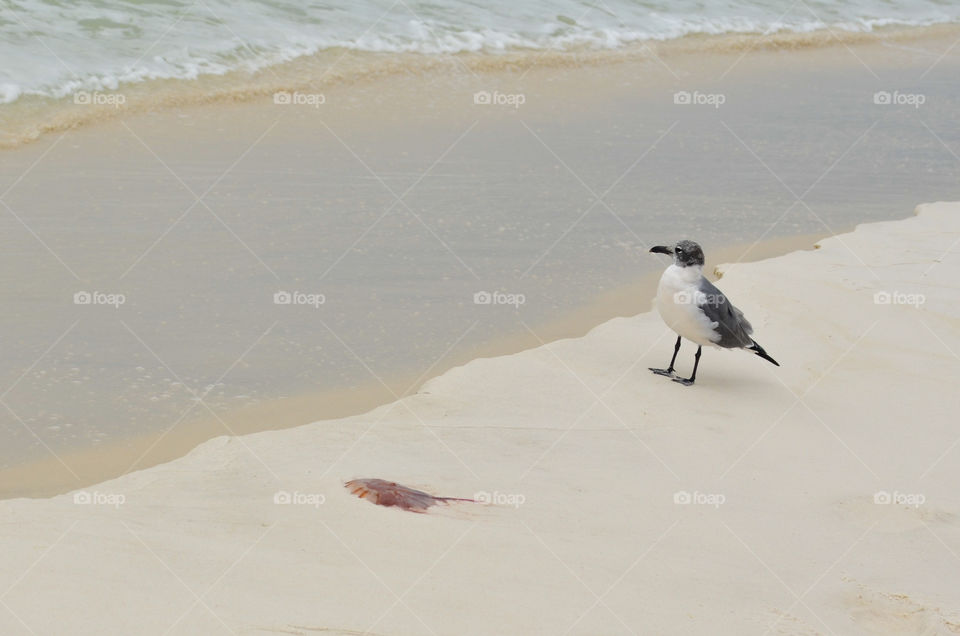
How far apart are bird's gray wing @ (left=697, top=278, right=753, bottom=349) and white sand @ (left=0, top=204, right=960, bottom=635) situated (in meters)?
0.24

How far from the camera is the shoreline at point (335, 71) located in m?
8.66

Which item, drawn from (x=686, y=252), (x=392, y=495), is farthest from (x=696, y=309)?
(x=392, y=495)

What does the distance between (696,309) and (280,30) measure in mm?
7619

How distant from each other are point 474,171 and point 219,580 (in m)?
5.26

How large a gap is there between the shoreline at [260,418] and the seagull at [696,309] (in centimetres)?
75

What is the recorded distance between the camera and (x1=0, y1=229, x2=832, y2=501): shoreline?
4156mm

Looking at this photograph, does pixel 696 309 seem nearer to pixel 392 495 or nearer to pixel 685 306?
pixel 685 306

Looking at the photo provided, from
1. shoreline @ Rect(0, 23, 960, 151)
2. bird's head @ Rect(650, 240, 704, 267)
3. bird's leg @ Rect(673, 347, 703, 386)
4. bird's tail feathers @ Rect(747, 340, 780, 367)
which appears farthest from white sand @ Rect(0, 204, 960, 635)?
shoreline @ Rect(0, 23, 960, 151)

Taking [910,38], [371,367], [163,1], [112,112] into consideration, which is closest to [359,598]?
[371,367]

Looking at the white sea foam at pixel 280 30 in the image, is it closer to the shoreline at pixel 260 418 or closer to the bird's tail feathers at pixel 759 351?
the shoreline at pixel 260 418

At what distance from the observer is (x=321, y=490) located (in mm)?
3918

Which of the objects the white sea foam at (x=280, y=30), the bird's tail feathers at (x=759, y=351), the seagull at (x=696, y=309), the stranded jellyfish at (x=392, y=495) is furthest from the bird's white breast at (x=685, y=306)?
the white sea foam at (x=280, y=30)

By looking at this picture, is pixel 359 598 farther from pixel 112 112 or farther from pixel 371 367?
pixel 112 112

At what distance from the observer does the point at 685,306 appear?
5.20m
